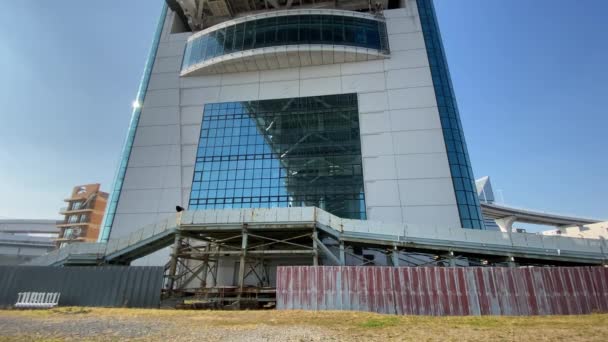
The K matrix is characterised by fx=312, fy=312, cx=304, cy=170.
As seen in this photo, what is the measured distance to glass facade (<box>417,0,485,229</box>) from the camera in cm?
3148

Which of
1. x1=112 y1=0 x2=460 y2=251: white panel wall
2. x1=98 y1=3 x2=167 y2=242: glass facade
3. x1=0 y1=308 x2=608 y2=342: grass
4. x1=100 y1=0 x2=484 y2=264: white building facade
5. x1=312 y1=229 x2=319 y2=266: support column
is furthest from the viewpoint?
x1=98 y1=3 x2=167 y2=242: glass facade

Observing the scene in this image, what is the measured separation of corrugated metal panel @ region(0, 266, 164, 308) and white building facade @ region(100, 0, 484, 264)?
47.6 feet

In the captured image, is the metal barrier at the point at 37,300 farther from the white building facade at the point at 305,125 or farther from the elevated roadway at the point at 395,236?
the white building facade at the point at 305,125

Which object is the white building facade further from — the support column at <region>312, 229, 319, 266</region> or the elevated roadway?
the support column at <region>312, 229, 319, 266</region>

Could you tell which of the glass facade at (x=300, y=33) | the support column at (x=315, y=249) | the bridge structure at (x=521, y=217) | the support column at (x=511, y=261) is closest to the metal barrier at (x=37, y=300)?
the support column at (x=315, y=249)

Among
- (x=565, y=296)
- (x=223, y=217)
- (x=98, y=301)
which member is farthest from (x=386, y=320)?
(x=98, y=301)

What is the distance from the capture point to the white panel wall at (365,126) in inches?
1280

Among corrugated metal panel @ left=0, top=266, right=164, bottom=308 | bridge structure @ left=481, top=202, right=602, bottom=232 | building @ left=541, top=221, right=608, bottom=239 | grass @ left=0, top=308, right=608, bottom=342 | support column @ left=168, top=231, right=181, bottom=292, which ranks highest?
bridge structure @ left=481, top=202, right=602, bottom=232

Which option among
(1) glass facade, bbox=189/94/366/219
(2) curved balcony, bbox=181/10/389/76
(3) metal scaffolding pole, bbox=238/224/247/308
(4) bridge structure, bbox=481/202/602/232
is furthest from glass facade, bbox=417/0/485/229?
(4) bridge structure, bbox=481/202/602/232

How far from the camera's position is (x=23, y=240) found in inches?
3017

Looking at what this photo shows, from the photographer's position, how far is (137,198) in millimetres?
37406

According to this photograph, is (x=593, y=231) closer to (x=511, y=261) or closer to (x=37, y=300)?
(x=511, y=261)

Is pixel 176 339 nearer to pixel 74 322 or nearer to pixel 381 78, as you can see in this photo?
pixel 74 322

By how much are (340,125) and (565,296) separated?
26.6 m
